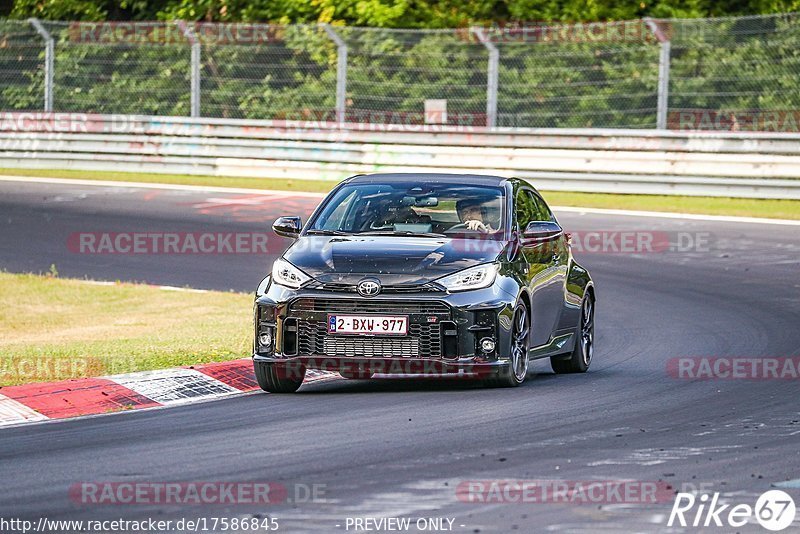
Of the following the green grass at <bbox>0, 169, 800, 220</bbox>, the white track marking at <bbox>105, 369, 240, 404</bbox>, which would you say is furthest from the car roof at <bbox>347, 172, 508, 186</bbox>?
the green grass at <bbox>0, 169, 800, 220</bbox>

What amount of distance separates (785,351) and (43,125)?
18931 millimetres

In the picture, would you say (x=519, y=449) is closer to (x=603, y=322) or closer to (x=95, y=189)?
(x=603, y=322)

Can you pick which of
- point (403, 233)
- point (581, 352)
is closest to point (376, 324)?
point (403, 233)

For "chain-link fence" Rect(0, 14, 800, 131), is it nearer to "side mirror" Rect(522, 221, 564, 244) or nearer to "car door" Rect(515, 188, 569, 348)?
"car door" Rect(515, 188, 569, 348)

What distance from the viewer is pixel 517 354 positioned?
1102cm

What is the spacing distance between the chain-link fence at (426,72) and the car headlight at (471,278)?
15020 mm

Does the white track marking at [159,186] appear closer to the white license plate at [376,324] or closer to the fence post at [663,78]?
the fence post at [663,78]

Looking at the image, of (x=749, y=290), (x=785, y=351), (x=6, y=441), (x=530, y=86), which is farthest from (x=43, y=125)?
(x=6, y=441)

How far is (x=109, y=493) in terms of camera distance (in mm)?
7273

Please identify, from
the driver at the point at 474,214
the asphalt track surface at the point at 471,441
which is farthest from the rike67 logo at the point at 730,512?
the driver at the point at 474,214

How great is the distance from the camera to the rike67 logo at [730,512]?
680cm

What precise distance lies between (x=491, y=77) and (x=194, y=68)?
18.1 feet

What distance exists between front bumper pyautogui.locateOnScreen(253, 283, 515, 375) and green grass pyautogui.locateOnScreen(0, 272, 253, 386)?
1.53 metres

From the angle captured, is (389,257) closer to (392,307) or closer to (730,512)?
(392,307)
